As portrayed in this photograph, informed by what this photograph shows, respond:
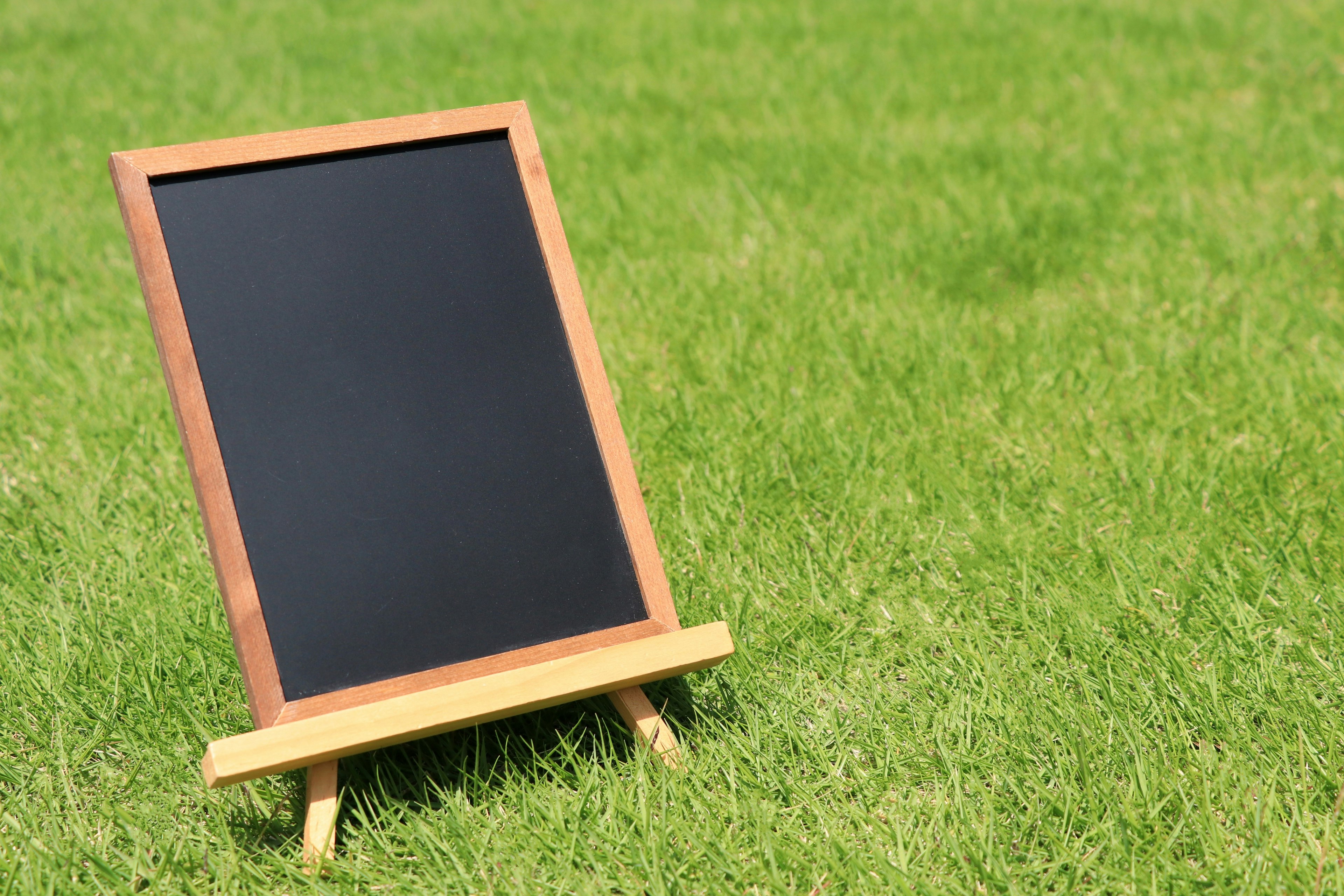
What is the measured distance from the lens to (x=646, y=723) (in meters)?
1.76

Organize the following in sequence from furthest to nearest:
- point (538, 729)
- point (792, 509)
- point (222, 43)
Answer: point (222, 43)
point (792, 509)
point (538, 729)

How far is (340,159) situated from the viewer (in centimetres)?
181

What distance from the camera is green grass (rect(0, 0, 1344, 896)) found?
171 centimetres

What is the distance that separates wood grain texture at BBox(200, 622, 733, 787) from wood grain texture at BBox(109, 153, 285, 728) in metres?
0.08

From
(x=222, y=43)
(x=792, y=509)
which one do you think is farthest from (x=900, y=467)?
(x=222, y=43)

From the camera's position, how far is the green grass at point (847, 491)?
1706mm

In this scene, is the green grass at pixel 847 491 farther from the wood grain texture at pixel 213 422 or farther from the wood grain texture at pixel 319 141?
the wood grain texture at pixel 319 141

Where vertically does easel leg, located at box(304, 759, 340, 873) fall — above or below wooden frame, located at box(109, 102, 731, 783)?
below

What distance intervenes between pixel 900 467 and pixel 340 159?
1539 millimetres

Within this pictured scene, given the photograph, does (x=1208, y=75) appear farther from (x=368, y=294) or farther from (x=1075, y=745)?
(x=368, y=294)

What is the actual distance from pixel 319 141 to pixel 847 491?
4.75 ft

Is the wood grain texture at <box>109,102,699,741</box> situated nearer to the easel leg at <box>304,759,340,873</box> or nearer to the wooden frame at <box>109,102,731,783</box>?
the wooden frame at <box>109,102,731,783</box>


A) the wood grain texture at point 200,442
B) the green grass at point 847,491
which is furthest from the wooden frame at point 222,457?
the green grass at point 847,491

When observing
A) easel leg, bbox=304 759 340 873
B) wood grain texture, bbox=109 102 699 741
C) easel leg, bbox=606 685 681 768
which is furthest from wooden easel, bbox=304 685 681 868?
easel leg, bbox=606 685 681 768
